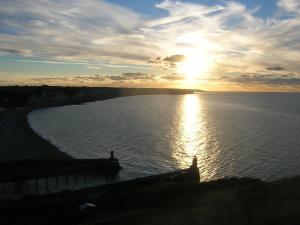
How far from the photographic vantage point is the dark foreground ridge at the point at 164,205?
2217 cm

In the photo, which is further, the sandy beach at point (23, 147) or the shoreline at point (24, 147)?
the sandy beach at point (23, 147)

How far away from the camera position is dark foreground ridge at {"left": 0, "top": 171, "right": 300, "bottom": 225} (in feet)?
72.7

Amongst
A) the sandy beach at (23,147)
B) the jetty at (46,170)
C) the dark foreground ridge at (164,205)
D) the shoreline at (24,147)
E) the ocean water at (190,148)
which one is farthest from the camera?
the sandy beach at (23,147)

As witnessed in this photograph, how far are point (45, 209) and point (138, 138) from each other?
48625 mm

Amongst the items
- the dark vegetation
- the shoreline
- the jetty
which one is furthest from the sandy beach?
the dark vegetation

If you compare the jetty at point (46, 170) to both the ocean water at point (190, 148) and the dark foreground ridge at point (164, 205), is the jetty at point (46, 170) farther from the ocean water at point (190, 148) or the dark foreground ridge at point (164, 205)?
the dark foreground ridge at point (164, 205)

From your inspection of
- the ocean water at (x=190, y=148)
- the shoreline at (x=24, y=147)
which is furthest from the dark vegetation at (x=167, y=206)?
the shoreline at (x=24, y=147)

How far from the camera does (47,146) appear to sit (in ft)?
200

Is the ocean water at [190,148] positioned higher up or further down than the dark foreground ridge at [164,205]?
further down

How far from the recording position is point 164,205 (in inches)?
1031

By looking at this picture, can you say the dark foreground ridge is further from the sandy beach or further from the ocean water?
the sandy beach

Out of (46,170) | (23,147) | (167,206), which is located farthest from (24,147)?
(167,206)

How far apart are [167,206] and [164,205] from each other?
454 millimetres

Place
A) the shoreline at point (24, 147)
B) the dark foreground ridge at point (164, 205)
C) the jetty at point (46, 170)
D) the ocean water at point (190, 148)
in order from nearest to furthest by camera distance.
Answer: the dark foreground ridge at point (164, 205)
the jetty at point (46, 170)
the ocean water at point (190, 148)
the shoreline at point (24, 147)
